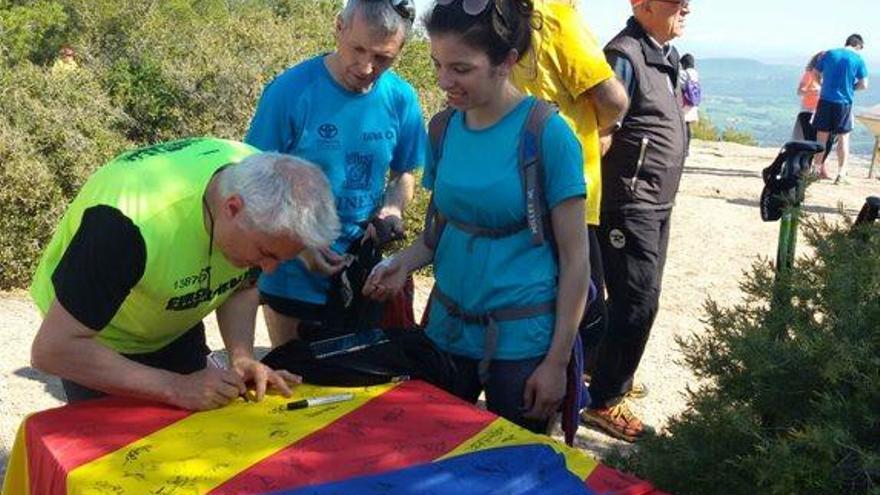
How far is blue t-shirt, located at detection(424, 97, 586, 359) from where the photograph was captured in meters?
2.60

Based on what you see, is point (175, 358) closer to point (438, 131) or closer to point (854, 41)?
point (438, 131)

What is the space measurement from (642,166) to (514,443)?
6.38 feet

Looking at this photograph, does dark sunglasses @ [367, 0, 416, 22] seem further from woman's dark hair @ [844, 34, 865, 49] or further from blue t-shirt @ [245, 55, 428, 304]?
woman's dark hair @ [844, 34, 865, 49]

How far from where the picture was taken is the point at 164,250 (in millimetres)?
2330

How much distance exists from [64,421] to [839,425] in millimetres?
1682

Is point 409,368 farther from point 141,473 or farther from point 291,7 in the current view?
point 291,7

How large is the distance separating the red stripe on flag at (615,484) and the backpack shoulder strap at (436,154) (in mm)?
919

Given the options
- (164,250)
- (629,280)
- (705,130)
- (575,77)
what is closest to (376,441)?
(164,250)

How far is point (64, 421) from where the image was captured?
2.33 meters

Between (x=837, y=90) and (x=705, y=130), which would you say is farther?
(x=705, y=130)

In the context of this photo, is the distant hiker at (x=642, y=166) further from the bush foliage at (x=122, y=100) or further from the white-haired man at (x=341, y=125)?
the bush foliage at (x=122, y=100)

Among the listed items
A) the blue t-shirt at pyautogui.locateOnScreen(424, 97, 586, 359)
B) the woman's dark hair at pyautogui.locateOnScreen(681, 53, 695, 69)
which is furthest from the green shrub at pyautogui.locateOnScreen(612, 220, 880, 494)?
the woman's dark hair at pyautogui.locateOnScreen(681, 53, 695, 69)

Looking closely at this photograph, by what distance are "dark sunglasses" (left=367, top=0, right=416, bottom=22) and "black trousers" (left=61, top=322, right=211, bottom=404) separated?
1.15 meters

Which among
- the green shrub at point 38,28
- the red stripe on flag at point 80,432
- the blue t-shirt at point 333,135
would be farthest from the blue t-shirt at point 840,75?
the green shrub at point 38,28
